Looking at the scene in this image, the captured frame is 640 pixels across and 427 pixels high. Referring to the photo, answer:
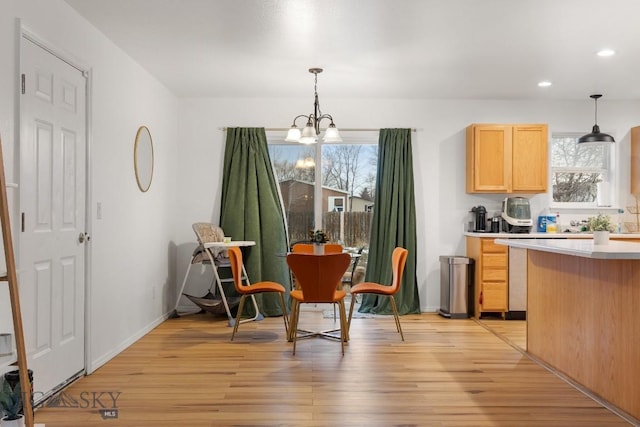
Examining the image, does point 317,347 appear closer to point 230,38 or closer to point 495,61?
point 230,38

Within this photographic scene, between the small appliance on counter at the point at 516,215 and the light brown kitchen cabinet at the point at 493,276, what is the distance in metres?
0.41

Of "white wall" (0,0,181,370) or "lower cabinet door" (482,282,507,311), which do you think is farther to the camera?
"lower cabinet door" (482,282,507,311)

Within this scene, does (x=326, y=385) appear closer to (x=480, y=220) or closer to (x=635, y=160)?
→ (x=480, y=220)

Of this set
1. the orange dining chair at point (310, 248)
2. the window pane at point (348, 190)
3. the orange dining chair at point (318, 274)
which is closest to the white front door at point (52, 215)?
the orange dining chair at point (318, 274)

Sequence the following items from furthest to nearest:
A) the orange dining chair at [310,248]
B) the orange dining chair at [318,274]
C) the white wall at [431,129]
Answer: the white wall at [431,129] → the orange dining chair at [310,248] → the orange dining chair at [318,274]

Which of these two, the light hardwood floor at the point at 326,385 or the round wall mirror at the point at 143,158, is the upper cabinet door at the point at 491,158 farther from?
the round wall mirror at the point at 143,158

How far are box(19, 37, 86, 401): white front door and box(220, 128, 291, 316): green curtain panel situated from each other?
2.54 meters

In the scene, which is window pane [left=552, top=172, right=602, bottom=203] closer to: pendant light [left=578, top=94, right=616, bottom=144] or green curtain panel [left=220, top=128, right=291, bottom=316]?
pendant light [left=578, top=94, right=616, bottom=144]

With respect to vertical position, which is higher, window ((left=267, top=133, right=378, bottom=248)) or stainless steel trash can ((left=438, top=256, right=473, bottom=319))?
→ window ((left=267, top=133, right=378, bottom=248))

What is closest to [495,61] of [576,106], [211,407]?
[576,106]

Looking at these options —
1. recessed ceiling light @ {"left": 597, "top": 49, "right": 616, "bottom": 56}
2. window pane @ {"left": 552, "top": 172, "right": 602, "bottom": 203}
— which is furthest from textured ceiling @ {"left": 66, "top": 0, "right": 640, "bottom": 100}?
window pane @ {"left": 552, "top": 172, "right": 602, "bottom": 203}

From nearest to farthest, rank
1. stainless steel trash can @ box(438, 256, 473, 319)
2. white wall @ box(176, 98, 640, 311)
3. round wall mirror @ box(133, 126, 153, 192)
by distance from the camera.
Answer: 1. round wall mirror @ box(133, 126, 153, 192)
2. stainless steel trash can @ box(438, 256, 473, 319)
3. white wall @ box(176, 98, 640, 311)

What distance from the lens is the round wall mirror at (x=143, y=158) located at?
4.95 metres

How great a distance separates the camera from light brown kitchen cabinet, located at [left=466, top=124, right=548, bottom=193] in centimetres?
618
